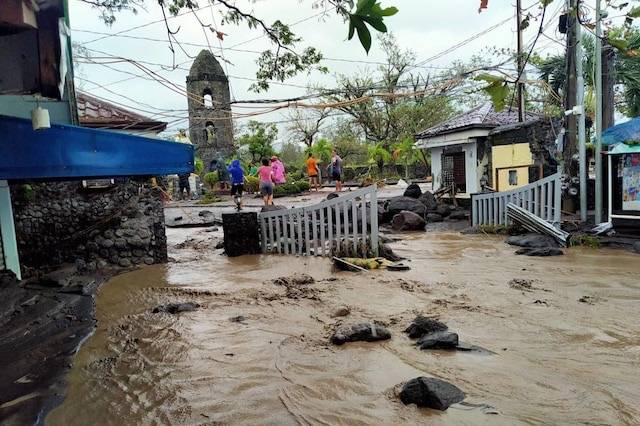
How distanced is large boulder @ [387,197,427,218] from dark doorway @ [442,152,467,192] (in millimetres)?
2652

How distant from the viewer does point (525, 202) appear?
12.3m

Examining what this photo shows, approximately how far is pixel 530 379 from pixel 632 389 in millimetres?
750

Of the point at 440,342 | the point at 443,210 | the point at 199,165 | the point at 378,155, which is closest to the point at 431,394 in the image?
the point at 440,342

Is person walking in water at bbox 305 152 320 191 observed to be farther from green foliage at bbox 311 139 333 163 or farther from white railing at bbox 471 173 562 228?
white railing at bbox 471 173 562 228

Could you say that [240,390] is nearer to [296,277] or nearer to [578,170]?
[296,277]

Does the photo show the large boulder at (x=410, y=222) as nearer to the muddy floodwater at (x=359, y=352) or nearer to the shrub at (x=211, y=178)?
the muddy floodwater at (x=359, y=352)

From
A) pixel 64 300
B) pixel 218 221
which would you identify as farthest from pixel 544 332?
pixel 218 221

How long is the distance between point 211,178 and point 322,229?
19345mm

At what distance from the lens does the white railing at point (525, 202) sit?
456 inches

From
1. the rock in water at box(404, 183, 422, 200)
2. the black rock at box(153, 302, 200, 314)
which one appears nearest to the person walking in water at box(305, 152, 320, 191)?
the rock in water at box(404, 183, 422, 200)

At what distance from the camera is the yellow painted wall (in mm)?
15828

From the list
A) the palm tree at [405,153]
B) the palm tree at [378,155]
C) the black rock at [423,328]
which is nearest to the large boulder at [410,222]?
the black rock at [423,328]

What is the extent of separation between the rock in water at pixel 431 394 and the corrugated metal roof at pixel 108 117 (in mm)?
13308

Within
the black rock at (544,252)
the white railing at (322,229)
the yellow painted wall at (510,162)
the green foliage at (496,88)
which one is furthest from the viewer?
the yellow painted wall at (510,162)
